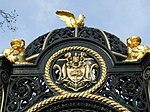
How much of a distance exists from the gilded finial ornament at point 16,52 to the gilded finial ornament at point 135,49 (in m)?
1.06

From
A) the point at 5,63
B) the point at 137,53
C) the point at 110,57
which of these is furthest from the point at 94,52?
the point at 5,63

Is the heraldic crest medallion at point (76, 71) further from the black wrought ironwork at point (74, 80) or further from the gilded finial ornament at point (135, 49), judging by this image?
the gilded finial ornament at point (135, 49)

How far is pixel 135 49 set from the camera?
4398 millimetres

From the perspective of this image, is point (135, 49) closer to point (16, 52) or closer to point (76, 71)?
point (76, 71)

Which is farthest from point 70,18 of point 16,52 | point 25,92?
point 25,92

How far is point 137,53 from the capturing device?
437 centimetres

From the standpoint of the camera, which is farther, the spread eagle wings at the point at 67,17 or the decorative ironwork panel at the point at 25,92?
the spread eagle wings at the point at 67,17

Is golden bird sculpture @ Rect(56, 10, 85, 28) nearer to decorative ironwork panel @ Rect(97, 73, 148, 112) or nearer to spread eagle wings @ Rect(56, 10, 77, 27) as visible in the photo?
spread eagle wings @ Rect(56, 10, 77, 27)

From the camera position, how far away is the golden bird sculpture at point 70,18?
15.6ft

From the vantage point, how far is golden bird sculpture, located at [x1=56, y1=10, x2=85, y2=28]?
4.77m

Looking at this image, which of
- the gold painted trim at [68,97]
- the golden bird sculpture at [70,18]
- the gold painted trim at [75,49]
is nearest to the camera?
the gold painted trim at [68,97]

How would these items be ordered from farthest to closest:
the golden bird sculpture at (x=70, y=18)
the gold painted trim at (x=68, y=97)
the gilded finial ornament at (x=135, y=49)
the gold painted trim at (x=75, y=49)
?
the golden bird sculpture at (x=70, y=18) → the gilded finial ornament at (x=135, y=49) → the gold painted trim at (x=75, y=49) → the gold painted trim at (x=68, y=97)

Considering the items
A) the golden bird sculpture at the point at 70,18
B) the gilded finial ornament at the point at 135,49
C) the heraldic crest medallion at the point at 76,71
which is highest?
the golden bird sculpture at the point at 70,18

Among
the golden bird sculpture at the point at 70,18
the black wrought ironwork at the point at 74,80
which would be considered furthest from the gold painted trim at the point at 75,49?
the golden bird sculpture at the point at 70,18
